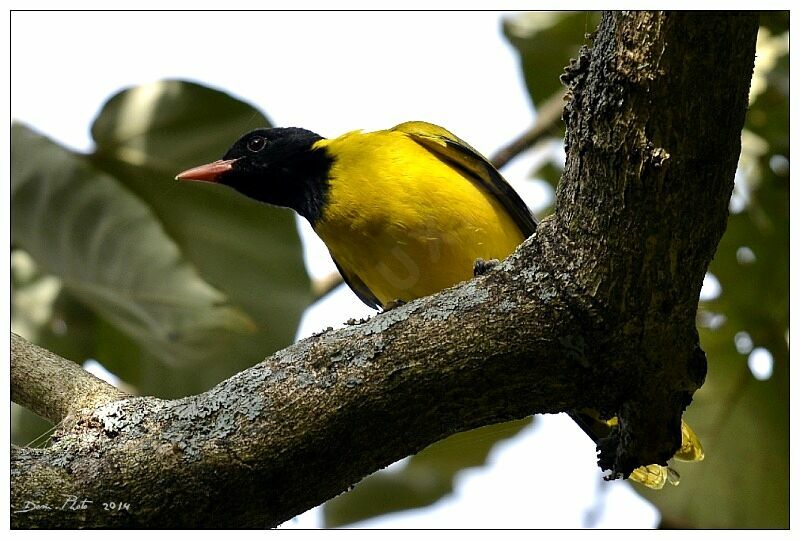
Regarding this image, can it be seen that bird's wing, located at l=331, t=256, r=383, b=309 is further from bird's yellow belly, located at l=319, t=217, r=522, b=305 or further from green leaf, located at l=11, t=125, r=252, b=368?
green leaf, located at l=11, t=125, r=252, b=368

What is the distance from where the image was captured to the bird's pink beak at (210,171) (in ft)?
10.2

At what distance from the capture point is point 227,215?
353cm

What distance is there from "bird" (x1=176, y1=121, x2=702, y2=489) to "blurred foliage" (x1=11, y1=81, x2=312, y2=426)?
0.24m

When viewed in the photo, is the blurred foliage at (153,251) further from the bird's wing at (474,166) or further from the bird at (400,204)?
the bird's wing at (474,166)

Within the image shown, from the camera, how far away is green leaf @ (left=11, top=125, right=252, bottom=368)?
309cm

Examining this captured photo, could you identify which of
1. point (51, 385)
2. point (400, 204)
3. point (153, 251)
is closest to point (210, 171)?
point (153, 251)

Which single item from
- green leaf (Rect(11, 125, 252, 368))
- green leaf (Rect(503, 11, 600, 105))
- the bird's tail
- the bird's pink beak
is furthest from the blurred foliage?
green leaf (Rect(503, 11, 600, 105))

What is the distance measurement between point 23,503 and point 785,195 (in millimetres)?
3294

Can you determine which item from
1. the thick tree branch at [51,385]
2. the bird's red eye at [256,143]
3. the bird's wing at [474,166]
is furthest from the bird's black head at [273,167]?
the thick tree branch at [51,385]

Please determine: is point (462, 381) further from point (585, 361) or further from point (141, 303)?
point (141, 303)

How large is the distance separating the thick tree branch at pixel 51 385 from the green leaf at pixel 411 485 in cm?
152

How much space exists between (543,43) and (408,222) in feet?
5.55

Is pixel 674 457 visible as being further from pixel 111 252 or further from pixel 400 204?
pixel 111 252

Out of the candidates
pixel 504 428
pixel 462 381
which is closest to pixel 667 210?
pixel 462 381
